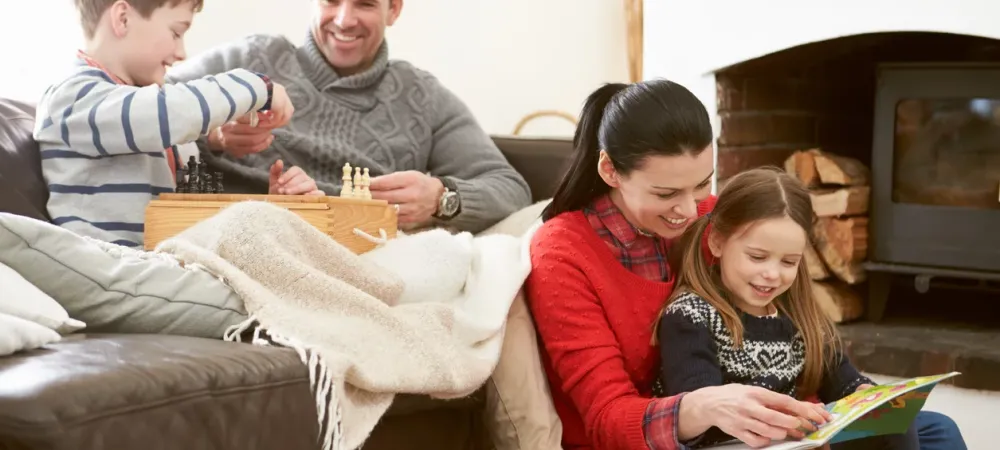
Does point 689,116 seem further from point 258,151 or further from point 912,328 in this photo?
point 912,328

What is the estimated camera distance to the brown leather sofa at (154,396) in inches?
35.6

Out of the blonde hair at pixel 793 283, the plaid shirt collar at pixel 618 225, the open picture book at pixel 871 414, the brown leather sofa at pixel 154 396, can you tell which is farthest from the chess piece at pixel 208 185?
the open picture book at pixel 871 414

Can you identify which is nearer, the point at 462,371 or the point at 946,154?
the point at 462,371

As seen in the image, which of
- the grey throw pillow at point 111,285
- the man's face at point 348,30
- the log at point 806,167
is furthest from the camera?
the log at point 806,167

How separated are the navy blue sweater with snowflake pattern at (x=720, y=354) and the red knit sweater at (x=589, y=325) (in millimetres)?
42

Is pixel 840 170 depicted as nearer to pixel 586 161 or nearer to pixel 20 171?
pixel 586 161

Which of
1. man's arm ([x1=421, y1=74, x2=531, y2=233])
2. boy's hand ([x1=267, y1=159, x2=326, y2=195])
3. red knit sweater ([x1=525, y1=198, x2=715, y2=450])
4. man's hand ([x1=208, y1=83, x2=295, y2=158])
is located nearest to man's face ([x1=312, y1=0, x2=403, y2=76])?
man's arm ([x1=421, y1=74, x2=531, y2=233])

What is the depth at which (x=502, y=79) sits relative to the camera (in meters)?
3.47

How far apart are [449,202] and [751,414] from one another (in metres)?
0.87

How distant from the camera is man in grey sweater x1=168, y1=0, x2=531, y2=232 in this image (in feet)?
6.52

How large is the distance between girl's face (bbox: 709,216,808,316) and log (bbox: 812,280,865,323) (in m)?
1.08

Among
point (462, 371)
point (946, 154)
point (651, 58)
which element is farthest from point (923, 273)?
point (462, 371)

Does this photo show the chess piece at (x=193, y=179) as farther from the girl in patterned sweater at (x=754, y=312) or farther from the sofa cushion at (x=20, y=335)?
the girl in patterned sweater at (x=754, y=312)

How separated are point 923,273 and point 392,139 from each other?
119 cm
